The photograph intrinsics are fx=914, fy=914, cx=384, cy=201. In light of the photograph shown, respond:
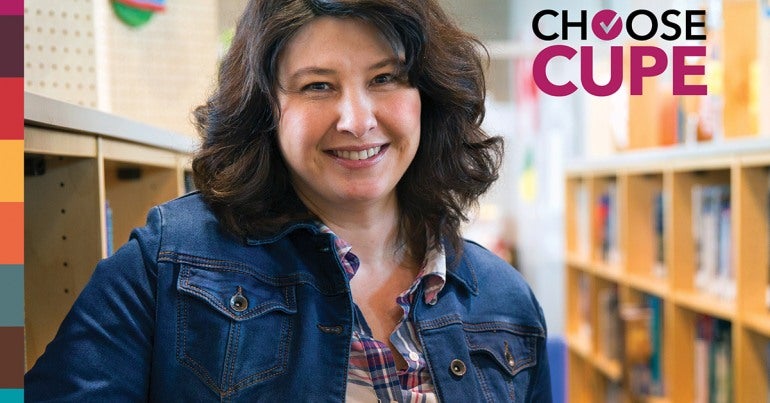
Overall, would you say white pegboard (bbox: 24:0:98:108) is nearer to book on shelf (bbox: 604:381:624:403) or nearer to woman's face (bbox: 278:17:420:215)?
woman's face (bbox: 278:17:420:215)

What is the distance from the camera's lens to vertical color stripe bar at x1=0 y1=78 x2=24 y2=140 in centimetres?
96

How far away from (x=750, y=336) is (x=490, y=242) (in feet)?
17.2

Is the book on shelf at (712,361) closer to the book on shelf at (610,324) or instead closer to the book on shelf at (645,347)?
the book on shelf at (645,347)

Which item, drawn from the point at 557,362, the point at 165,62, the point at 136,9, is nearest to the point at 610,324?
the point at 557,362

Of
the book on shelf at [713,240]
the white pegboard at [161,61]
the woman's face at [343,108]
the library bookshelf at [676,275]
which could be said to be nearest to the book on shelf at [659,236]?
the library bookshelf at [676,275]

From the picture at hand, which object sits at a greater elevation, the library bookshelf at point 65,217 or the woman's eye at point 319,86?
the woman's eye at point 319,86

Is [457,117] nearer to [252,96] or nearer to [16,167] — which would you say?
[252,96]

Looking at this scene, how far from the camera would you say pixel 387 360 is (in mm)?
1396

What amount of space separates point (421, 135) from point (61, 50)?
72cm

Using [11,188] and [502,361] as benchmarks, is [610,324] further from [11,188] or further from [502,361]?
[11,188]

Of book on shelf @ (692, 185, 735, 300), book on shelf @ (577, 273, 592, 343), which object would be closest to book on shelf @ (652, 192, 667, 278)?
book on shelf @ (692, 185, 735, 300)

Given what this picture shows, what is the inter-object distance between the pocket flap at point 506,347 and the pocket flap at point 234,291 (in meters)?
0.35

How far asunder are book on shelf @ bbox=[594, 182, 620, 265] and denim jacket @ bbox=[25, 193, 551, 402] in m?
3.13

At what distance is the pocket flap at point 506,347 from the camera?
155 centimetres
